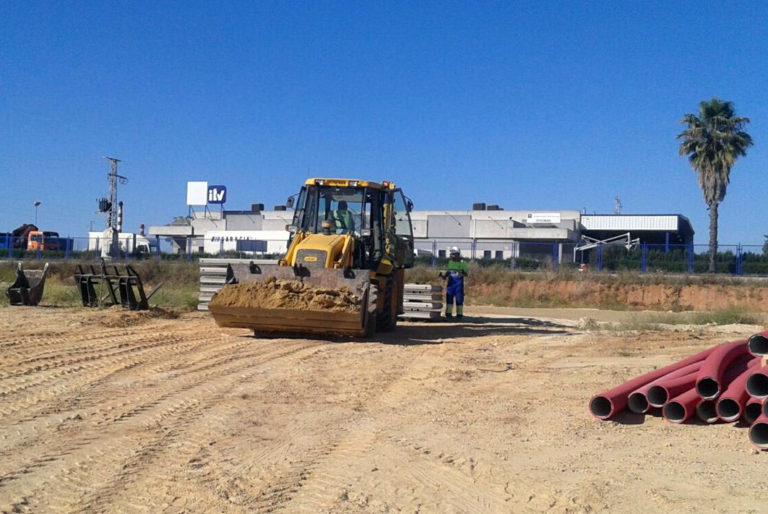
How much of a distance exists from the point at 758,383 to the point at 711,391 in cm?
51

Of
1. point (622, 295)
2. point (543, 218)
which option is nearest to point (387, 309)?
point (622, 295)

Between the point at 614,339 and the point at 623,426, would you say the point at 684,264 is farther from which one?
the point at 623,426

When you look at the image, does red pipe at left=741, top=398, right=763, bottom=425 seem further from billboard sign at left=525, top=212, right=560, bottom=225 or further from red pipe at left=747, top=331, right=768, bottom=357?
billboard sign at left=525, top=212, right=560, bottom=225

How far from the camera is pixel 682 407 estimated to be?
672 cm

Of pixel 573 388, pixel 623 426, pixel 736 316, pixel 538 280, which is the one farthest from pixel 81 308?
pixel 538 280

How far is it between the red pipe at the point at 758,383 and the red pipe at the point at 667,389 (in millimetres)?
772

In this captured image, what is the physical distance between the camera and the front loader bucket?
12.9 metres

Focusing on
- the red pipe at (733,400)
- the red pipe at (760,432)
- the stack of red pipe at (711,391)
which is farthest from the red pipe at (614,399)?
the red pipe at (760,432)

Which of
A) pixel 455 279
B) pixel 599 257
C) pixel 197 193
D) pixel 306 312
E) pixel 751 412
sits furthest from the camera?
pixel 197 193

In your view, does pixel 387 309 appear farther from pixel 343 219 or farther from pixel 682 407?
pixel 682 407

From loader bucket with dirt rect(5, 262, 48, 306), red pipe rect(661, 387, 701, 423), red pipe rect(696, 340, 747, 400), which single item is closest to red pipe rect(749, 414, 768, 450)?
red pipe rect(696, 340, 747, 400)

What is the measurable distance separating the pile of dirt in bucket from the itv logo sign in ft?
176

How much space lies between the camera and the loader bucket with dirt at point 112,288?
18.0 meters

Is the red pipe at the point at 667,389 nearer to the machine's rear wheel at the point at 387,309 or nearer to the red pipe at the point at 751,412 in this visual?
the red pipe at the point at 751,412
